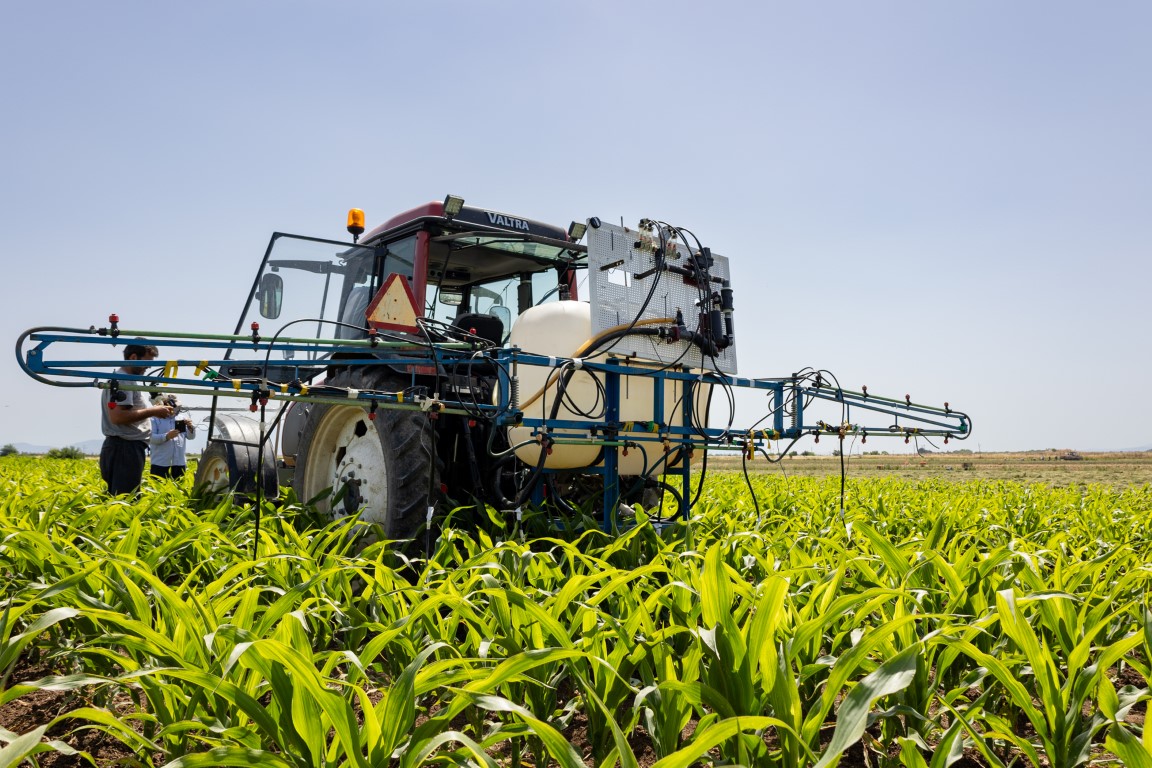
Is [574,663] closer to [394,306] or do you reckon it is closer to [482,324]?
[394,306]

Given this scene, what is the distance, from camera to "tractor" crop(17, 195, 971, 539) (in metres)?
3.45

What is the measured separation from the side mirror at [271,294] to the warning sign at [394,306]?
1.76m

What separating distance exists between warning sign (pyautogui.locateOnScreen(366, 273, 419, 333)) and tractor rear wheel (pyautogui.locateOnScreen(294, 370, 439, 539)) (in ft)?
1.67

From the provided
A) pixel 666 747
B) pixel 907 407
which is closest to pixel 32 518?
pixel 666 747

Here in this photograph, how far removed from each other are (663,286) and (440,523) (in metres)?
1.69

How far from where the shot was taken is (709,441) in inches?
167

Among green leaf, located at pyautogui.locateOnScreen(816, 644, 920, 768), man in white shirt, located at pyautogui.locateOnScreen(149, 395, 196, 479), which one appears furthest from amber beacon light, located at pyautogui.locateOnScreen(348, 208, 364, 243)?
green leaf, located at pyautogui.locateOnScreen(816, 644, 920, 768)

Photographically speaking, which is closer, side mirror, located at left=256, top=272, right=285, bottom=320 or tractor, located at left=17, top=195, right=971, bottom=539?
tractor, located at left=17, top=195, right=971, bottom=539

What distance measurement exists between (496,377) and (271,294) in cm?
201

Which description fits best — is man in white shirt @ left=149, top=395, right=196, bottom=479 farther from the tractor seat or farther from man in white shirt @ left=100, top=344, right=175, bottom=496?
the tractor seat

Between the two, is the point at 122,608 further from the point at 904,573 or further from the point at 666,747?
the point at 904,573

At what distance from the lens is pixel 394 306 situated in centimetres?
371

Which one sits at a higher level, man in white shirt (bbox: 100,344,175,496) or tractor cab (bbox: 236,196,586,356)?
Answer: tractor cab (bbox: 236,196,586,356)

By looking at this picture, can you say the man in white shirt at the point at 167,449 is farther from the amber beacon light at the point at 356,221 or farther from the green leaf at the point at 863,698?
the green leaf at the point at 863,698
